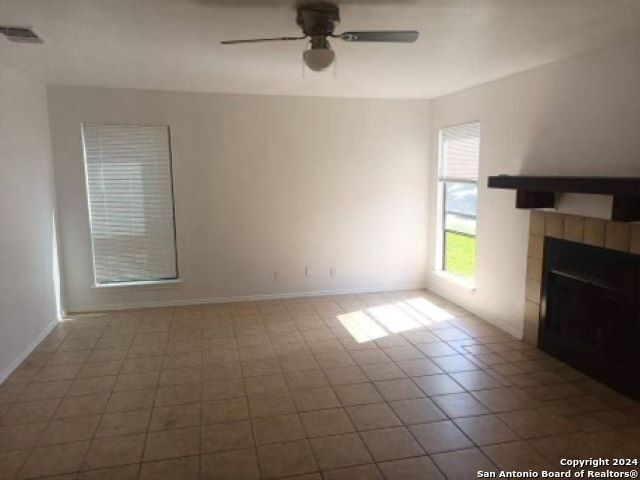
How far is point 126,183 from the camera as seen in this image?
497 centimetres

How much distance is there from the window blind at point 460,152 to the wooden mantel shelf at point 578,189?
97 cm

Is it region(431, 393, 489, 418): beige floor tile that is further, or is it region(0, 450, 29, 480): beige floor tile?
region(431, 393, 489, 418): beige floor tile

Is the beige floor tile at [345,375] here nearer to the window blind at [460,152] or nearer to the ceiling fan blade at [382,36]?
the ceiling fan blade at [382,36]

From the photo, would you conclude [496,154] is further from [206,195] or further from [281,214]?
[206,195]

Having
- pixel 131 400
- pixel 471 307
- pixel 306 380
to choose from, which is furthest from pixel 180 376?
pixel 471 307

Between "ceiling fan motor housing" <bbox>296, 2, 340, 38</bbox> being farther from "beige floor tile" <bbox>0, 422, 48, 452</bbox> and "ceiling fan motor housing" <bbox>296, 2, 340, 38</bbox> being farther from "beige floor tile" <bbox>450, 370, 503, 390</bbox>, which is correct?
"beige floor tile" <bbox>0, 422, 48, 452</bbox>

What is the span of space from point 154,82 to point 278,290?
8.73 ft

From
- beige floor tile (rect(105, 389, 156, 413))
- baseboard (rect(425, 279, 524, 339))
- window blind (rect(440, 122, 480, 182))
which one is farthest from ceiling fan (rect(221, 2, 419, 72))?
baseboard (rect(425, 279, 524, 339))

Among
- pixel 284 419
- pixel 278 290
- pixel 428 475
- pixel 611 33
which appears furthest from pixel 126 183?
pixel 611 33

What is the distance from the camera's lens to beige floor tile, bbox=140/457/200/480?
Answer: 7.68ft

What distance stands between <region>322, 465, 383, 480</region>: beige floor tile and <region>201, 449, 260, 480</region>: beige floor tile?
38 centimetres

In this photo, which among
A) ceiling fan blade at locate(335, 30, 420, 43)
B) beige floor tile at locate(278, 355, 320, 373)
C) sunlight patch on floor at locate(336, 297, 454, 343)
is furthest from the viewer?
sunlight patch on floor at locate(336, 297, 454, 343)

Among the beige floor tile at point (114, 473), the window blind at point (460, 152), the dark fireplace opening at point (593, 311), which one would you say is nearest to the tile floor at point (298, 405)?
the beige floor tile at point (114, 473)

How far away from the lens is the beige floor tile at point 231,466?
7.68 ft
